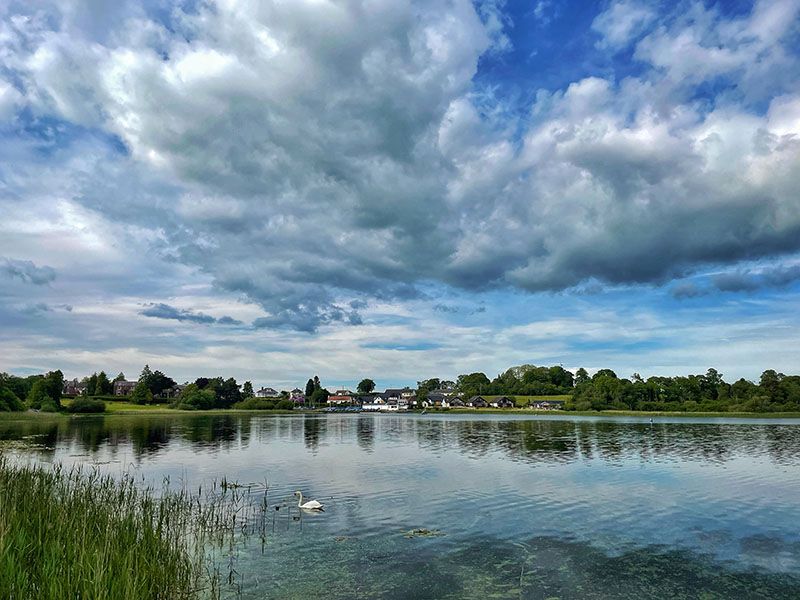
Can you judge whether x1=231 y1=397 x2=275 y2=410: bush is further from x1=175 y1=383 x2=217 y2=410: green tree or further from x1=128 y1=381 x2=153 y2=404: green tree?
x1=128 y1=381 x2=153 y2=404: green tree

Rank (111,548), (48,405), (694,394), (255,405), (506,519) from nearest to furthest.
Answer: (111,548), (506,519), (48,405), (694,394), (255,405)

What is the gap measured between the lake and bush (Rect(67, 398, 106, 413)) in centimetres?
7808

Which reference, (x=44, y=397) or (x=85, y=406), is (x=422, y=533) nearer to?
(x=85, y=406)

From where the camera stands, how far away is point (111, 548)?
1224 cm

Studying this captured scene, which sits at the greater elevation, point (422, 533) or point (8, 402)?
point (8, 402)

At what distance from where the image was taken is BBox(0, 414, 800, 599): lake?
55.4 feet

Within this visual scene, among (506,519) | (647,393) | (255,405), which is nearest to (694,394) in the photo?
(647,393)

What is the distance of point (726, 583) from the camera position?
675 inches

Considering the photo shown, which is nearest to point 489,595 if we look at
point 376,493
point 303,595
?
point 303,595

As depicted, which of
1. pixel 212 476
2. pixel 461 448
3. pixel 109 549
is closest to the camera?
pixel 109 549

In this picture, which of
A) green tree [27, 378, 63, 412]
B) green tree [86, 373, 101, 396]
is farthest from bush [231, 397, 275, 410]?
green tree [27, 378, 63, 412]

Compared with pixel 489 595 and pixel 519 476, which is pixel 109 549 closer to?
pixel 489 595

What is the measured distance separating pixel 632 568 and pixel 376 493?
16783mm

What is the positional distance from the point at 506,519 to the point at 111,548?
18321 millimetres
